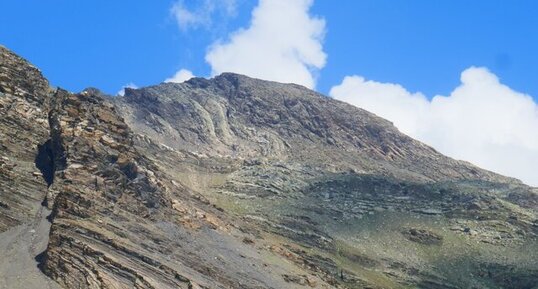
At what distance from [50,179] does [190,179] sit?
3411 inches

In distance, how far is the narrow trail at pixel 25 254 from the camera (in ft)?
248

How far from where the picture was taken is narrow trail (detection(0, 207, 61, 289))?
2975 inches

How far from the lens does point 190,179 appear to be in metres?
194

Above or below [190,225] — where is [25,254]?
below

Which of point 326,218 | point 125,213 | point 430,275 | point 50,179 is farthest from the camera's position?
point 326,218

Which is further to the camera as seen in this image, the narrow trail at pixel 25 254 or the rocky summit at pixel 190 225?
the rocky summit at pixel 190 225

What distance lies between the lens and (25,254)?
274 feet

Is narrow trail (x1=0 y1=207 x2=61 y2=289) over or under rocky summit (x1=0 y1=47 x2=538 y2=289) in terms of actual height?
under

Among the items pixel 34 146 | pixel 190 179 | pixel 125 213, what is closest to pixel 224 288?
pixel 125 213

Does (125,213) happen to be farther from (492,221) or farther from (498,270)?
(492,221)

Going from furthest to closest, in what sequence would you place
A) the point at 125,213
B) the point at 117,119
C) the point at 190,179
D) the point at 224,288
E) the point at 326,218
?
the point at 190,179, the point at 326,218, the point at 117,119, the point at 125,213, the point at 224,288

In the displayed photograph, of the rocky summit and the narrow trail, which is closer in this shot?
the narrow trail

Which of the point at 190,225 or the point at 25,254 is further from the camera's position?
the point at 190,225

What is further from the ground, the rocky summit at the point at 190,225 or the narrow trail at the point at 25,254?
the rocky summit at the point at 190,225
